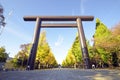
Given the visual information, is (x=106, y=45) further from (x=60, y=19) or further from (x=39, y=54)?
(x=39, y=54)

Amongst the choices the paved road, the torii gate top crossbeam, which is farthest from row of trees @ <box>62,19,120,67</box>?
A: the paved road

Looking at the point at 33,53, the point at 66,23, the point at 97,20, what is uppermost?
the point at 97,20

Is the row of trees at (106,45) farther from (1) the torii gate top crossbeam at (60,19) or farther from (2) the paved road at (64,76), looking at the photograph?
(2) the paved road at (64,76)

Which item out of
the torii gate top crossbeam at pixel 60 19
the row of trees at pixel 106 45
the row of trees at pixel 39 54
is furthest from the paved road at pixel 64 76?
the row of trees at pixel 39 54

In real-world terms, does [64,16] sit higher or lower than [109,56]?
higher

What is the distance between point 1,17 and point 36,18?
38.4 feet

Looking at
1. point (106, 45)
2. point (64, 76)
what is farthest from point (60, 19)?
point (64, 76)

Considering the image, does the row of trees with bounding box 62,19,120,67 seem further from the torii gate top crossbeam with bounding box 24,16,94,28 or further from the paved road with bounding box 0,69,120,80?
the paved road with bounding box 0,69,120,80

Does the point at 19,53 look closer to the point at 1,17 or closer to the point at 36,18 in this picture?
the point at 36,18

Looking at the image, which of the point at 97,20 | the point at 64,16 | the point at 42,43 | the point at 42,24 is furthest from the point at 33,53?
the point at 97,20

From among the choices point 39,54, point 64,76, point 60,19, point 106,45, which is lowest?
point 64,76

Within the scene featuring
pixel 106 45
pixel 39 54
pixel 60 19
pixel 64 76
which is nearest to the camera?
pixel 64 76

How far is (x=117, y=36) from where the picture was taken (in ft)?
79.2

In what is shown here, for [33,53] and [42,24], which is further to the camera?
[42,24]
